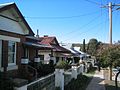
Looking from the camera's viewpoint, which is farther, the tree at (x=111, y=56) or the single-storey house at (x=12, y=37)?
the tree at (x=111, y=56)

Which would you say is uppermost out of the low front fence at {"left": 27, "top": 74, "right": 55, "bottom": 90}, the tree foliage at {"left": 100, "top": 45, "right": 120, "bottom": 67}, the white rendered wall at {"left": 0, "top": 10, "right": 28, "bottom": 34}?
the white rendered wall at {"left": 0, "top": 10, "right": 28, "bottom": 34}

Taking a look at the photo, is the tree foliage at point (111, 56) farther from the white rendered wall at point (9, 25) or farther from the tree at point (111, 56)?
the white rendered wall at point (9, 25)

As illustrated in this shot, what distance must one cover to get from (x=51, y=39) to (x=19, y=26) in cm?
2021

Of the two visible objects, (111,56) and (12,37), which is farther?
(111,56)

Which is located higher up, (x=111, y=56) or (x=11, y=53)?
(x=11, y=53)

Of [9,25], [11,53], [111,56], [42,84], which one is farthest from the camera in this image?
[111,56]

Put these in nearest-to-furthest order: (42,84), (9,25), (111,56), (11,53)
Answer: (42,84) → (9,25) → (11,53) → (111,56)

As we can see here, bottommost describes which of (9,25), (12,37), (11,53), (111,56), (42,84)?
(42,84)

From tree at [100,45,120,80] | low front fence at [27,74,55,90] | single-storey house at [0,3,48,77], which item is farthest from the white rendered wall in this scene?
tree at [100,45,120,80]

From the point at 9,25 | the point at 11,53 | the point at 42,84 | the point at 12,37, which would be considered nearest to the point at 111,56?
the point at 11,53

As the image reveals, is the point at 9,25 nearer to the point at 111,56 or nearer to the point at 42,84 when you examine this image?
the point at 42,84

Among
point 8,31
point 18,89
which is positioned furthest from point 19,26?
point 18,89

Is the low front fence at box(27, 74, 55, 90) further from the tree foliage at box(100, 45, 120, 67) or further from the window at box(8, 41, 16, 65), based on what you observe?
the tree foliage at box(100, 45, 120, 67)

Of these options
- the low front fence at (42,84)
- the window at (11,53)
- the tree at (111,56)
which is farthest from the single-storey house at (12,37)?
the tree at (111,56)
